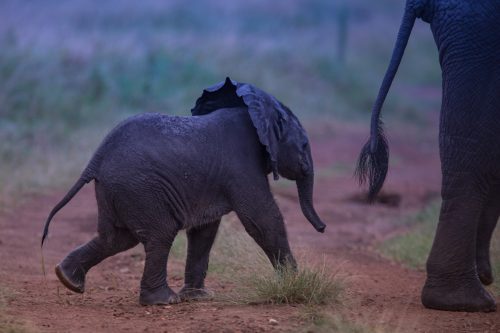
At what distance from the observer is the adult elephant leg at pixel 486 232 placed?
236 inches

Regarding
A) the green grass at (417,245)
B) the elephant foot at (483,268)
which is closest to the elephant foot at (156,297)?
the elephant foot at (483,268)

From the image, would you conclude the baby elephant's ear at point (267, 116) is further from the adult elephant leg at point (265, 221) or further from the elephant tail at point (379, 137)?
the elephant tail at point (379, 137)

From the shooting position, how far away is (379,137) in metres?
6.04

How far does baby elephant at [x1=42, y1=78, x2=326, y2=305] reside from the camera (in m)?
5.70

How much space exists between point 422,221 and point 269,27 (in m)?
19.9

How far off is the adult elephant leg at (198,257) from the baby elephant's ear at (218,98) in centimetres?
76

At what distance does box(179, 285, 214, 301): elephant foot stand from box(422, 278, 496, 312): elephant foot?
4.64ft

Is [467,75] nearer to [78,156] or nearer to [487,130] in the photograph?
[487,130]

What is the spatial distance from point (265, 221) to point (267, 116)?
0.65 m

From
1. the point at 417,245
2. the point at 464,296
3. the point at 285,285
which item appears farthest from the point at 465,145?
the point at 417,245

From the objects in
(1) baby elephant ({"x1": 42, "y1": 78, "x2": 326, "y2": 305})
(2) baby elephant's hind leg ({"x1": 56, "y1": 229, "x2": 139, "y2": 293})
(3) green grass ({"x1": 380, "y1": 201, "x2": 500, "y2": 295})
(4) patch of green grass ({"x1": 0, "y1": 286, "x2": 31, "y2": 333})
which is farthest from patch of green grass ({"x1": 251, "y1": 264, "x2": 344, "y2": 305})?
(3) green grass ({"x1": 380, "y1": 201, "x2": 500, "y2": 295})

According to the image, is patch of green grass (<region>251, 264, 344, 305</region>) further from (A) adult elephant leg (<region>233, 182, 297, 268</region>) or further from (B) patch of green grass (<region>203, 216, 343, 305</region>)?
(A) adult elephant leg (<region>233, 182, 297, 268</region>)

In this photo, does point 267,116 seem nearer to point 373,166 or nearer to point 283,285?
point 373,166

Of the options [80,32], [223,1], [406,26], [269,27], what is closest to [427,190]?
[406,26]
